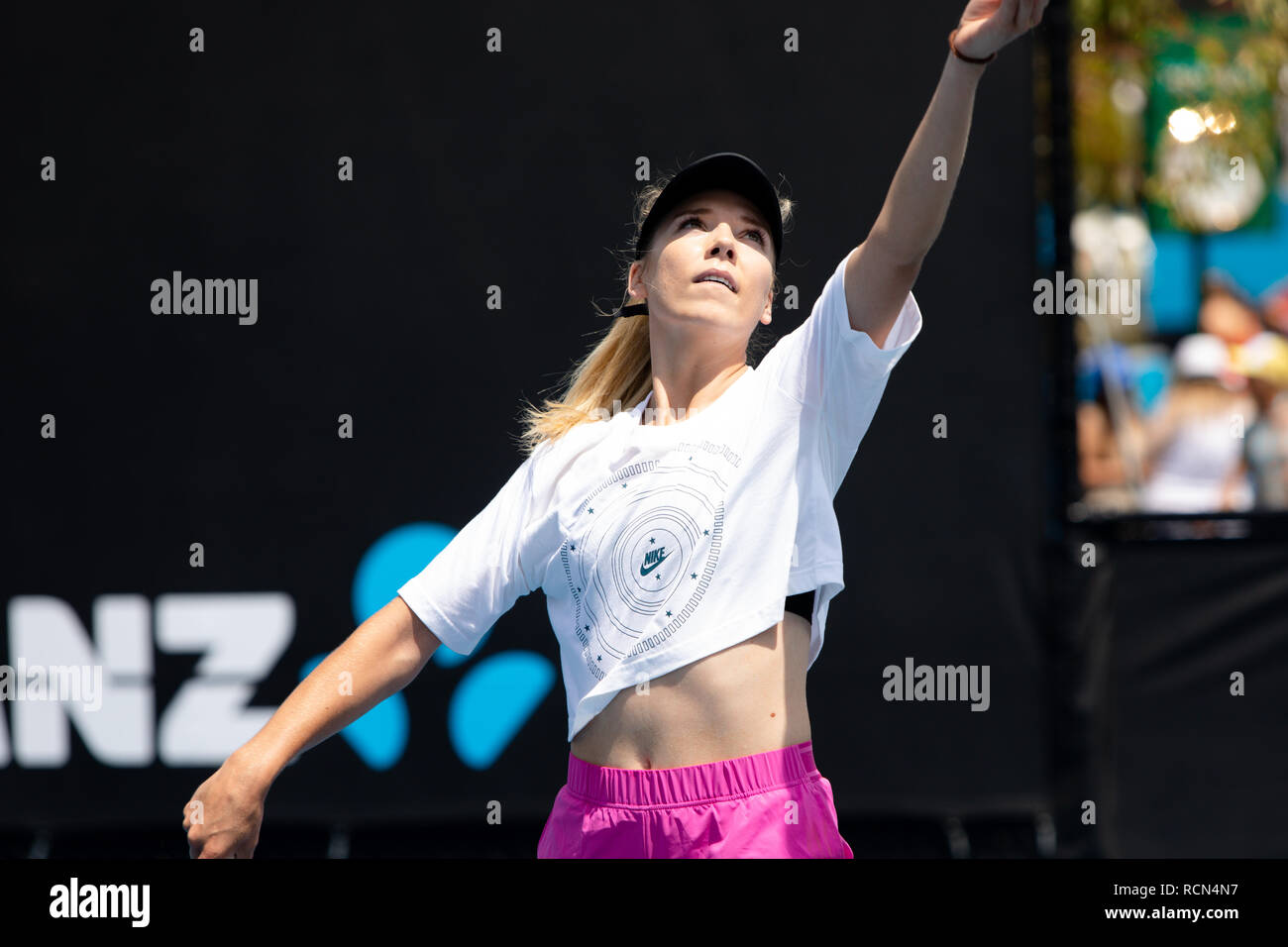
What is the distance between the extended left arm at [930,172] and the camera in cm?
210

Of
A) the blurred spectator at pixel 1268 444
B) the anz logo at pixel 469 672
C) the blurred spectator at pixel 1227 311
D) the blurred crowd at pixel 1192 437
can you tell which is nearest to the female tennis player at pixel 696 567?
the anz logo at pixel 469 672

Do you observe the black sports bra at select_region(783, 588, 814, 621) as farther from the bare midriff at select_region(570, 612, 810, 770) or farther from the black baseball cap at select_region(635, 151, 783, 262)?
the black baseball cap at select_region(635, 151, 783, 262)

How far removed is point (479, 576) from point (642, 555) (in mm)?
355

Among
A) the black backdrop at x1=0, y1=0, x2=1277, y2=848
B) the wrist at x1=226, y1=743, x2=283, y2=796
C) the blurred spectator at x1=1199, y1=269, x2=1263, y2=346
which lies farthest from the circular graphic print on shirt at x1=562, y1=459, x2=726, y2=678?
the blurred spectator at x1=1199, y1=269, x2=1263, y2=346

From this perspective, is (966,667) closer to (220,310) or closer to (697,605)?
(697,605)

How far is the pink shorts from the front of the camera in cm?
232

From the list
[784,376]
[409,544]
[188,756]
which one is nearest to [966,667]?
[409,544]

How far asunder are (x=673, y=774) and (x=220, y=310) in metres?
2.48

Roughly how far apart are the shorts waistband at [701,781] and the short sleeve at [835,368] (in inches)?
20.4

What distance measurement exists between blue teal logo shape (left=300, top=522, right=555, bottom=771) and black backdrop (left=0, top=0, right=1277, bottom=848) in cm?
4

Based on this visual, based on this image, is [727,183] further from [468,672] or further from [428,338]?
[468,672]

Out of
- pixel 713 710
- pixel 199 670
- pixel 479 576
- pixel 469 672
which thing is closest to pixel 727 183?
pixel 479 576

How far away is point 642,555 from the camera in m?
2.41

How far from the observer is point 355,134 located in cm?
418
